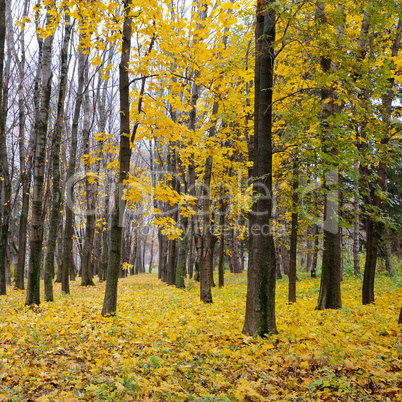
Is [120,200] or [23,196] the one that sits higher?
[23,196]

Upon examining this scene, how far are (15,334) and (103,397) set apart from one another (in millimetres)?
2954

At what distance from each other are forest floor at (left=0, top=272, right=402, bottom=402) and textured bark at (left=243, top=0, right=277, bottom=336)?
406 mm

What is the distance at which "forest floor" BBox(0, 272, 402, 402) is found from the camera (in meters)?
3.31

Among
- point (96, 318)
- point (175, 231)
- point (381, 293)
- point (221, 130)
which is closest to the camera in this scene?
point (96, 318)

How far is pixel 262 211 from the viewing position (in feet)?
18.2

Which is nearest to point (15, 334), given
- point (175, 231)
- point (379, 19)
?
point (175, 231)

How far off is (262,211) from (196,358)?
8.84ft

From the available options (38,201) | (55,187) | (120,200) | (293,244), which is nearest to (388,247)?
(293,244)

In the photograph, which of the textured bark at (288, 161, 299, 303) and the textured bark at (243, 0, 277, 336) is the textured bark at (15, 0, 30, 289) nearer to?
the textured bark at (243, 0, 277, 336)

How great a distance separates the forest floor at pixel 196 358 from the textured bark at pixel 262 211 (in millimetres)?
406

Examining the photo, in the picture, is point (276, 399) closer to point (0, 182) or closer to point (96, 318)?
point (96, 318)

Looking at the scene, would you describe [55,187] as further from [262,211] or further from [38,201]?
[262,211]

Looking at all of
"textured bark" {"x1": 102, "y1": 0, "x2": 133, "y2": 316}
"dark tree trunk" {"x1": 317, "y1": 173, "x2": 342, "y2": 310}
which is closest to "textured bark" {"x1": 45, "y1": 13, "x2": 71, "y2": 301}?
"textured bark" {"x1": 102, "y1": 0, "x2": 133, "y2": 316}

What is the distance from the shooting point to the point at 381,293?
32.6ft
